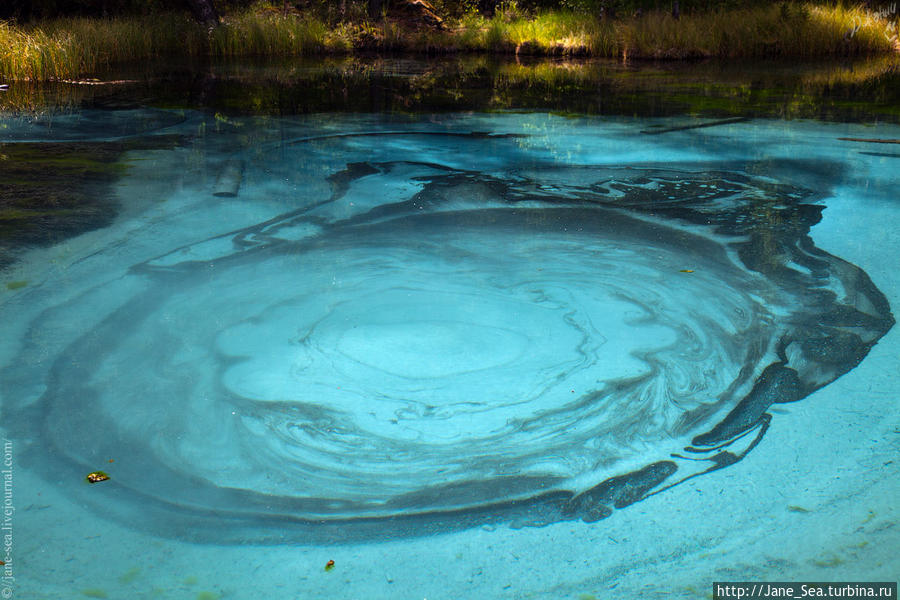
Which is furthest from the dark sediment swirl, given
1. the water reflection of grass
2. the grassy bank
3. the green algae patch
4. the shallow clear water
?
the grassy bank

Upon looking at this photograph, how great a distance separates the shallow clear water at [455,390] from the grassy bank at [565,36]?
28.1ft

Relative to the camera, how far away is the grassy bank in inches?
458

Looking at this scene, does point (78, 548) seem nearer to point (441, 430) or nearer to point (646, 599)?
point (441, 430)

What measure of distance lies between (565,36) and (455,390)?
11.9 m

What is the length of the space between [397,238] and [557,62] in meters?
9.15

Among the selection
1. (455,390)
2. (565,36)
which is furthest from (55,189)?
(565,36)

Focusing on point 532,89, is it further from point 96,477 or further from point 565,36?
point 96,477

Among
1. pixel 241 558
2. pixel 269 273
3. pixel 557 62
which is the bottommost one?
pixel 241 558

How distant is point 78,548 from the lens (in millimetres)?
1343

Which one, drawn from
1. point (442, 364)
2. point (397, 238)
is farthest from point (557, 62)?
point (442, 364)

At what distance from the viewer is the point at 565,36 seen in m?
12.8

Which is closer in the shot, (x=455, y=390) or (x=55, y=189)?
(x=455, y=390)

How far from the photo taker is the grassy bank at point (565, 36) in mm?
11625

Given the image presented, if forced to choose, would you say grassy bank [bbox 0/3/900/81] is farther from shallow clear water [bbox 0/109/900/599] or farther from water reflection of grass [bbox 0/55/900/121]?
shallow clear water [bbox 0/109/900/599]
